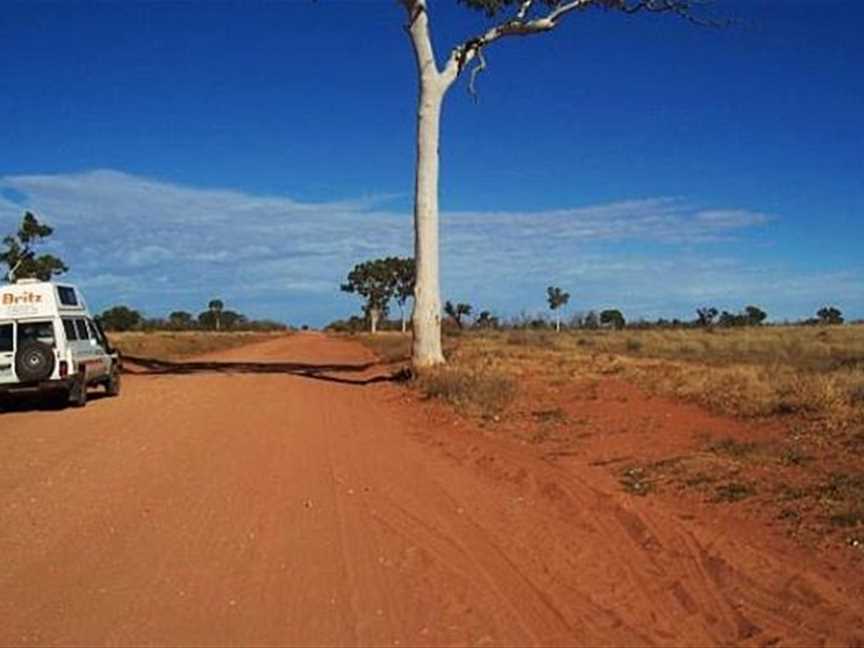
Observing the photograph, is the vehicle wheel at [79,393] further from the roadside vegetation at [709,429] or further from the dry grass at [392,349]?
the dry grass at [392,349]

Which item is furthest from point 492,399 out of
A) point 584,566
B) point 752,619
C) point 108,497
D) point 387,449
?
point 752,619

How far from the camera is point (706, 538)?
8133 mm

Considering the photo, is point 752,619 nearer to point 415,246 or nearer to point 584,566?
point 584,566

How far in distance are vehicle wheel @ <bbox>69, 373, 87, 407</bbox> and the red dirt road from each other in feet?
19.9

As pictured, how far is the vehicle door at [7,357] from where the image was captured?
60.7 feet

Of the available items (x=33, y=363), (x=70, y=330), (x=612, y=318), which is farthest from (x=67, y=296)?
(x=612, y=318)

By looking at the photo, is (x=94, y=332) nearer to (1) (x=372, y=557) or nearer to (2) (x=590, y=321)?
(1) (x=372, y=557)

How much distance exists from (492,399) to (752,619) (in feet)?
36.8

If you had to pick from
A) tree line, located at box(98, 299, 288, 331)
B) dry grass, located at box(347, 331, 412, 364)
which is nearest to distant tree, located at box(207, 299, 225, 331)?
tree line, located at box(98, 299, 288, 331)

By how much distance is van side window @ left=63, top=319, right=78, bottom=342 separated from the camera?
1958 cm

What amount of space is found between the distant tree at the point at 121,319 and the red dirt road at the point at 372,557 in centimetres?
9095

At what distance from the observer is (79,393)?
19281mm

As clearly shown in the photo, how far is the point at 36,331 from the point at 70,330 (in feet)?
2.55

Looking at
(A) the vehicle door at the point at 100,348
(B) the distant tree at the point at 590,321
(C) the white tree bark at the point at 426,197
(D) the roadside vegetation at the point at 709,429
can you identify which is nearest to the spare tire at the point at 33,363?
(A) the vehicle door at the point at 100,348
